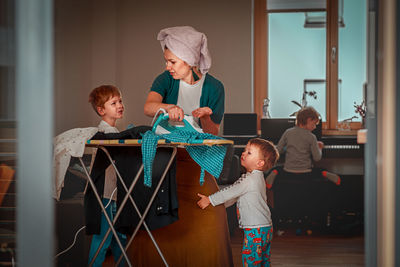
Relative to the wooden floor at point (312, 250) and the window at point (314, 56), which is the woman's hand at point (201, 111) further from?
the window at point (314, 56)

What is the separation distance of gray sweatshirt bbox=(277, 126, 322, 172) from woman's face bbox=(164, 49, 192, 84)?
5.89ft

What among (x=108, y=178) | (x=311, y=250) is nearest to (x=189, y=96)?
(x=108, y=178)

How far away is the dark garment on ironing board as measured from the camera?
2145 millimetres

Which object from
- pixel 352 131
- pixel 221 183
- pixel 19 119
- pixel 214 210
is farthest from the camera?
pixel 352 131

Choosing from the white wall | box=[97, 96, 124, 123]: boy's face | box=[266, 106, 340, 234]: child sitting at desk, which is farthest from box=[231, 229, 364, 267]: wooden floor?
the white wall

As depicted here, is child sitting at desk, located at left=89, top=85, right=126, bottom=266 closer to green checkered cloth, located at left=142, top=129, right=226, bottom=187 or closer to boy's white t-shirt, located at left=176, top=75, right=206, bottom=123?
boy's white t-shirt, located at left=176, top=75, right=206, bottom=123

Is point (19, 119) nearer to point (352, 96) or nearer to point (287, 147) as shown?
point (287, 147)

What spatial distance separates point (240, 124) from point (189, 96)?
2.15m

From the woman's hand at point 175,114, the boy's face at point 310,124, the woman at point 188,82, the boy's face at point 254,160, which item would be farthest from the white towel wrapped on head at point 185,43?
the boy's face at point 310,124

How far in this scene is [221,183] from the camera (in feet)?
12.5

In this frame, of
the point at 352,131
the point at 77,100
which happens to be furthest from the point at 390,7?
the point at 352,131

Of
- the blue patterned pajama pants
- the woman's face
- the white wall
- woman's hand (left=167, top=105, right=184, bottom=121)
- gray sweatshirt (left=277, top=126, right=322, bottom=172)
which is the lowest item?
the blue patterned pajama pants

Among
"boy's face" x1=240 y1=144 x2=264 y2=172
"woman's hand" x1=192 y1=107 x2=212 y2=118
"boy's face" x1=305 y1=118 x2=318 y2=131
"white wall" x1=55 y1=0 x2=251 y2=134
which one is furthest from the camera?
"white wall" x1=55 y1=0 x2=251 y2=134

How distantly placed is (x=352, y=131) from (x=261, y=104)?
0.92 m
